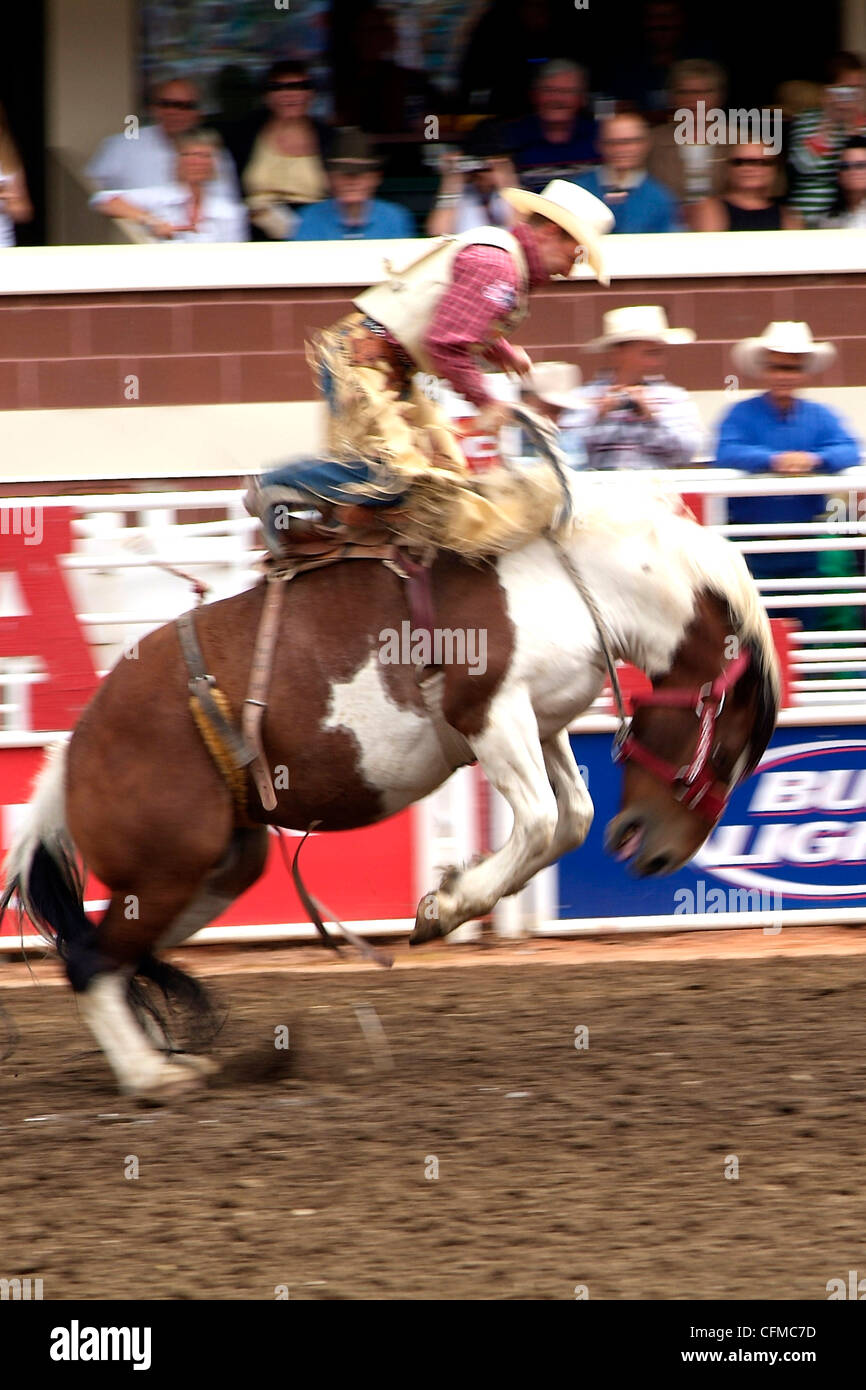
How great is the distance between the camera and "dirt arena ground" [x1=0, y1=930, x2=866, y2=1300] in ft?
11.7

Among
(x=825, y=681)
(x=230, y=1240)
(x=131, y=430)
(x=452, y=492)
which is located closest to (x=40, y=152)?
(x=131, y=430)

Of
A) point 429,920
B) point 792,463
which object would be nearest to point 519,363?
point 429,920

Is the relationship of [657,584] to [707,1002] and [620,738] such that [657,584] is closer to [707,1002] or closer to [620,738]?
[620,738]

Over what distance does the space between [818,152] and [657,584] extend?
16.4 ft

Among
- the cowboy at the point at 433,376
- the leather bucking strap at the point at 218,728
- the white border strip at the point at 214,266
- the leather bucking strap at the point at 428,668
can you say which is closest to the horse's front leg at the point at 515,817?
the leather bucking strap at the point at 428,668

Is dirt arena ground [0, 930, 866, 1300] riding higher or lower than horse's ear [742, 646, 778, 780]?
lower

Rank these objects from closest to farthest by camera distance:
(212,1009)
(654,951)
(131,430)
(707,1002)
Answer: (212,1009), (707,1002), (654,951), (131,430)

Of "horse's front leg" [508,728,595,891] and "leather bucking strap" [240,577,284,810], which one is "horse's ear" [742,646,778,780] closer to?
Result: "horse's front leg" [508,728,595,891]

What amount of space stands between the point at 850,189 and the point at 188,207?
3.14 metres

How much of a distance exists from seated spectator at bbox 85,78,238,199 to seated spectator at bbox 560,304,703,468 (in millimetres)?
2497

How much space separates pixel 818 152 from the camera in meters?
8.80

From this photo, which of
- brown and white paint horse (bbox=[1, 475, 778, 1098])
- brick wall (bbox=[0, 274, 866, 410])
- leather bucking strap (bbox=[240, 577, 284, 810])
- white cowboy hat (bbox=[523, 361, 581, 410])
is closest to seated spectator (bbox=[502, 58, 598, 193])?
brick wall (bbox=[0, 274, 866, 410])

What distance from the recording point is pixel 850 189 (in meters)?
8.70

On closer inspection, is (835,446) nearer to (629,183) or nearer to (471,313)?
(629,183)
